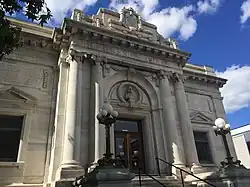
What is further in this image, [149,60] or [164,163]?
[149,60]

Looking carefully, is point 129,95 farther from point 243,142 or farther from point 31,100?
point 243,142

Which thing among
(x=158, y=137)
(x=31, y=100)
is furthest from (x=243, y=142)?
(x=31, y=100)

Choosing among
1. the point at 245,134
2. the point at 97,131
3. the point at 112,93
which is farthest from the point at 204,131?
the point at 245,134

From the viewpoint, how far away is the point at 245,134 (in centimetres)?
2842

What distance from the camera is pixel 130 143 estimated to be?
10.7 meters

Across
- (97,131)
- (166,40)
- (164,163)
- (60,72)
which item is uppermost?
(166,40)

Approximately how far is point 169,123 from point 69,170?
557 cm

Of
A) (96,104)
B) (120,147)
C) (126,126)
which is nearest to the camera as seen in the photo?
(96,104)

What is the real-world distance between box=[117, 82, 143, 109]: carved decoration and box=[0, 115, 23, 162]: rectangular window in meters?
4.83

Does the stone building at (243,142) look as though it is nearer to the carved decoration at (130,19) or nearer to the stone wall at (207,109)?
the stone wall at (207,109)

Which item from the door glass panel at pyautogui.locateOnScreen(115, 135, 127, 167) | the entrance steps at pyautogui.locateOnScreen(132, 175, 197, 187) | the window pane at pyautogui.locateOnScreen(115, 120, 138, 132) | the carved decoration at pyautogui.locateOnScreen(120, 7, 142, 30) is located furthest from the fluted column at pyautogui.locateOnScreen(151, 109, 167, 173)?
the carved decoration at pyautogui.locateOnScreen(120, 7, 142, 30)

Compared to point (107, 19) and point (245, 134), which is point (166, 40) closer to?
point (107, 19)

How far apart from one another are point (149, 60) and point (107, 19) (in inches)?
138

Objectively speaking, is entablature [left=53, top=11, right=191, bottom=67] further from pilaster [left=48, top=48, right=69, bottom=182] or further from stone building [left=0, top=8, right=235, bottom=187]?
pilaster [left=48, top=48, right=69, bottom=182]
